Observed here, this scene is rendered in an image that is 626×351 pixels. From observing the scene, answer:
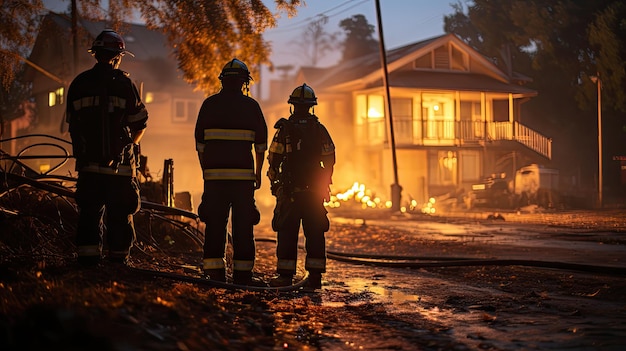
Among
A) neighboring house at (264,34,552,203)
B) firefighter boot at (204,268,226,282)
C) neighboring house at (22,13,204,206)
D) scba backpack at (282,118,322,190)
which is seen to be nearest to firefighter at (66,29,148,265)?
firefighter boot at (204,268,226,282)

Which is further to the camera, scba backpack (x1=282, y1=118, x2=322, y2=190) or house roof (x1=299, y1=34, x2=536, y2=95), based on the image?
house roof (x1=299, y1=34, x2=536, y2=95)

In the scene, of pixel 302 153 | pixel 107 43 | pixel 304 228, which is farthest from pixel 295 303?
pixel 107 43

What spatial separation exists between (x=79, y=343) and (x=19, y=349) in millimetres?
281

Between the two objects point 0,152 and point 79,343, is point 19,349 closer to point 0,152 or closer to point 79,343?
point 79,343

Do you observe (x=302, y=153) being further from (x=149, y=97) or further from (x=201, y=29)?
(x=149, y=97)

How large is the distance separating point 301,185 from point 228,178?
1088 millimetres

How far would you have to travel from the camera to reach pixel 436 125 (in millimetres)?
35906

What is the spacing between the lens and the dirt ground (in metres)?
4.16

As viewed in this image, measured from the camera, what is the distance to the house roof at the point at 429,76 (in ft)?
117

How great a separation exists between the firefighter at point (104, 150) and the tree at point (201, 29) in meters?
5.57

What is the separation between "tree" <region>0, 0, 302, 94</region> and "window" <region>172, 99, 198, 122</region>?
36.6 meters

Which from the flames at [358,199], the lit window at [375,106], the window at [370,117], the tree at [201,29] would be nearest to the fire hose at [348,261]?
the tree at [201,29]

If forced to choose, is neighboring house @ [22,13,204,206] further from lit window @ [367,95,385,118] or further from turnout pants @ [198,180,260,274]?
turnout pants @ [198,180,260,274]

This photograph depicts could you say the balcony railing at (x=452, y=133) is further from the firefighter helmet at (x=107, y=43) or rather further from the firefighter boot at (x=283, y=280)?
the firefighter helmet at (x=107, y=43)
